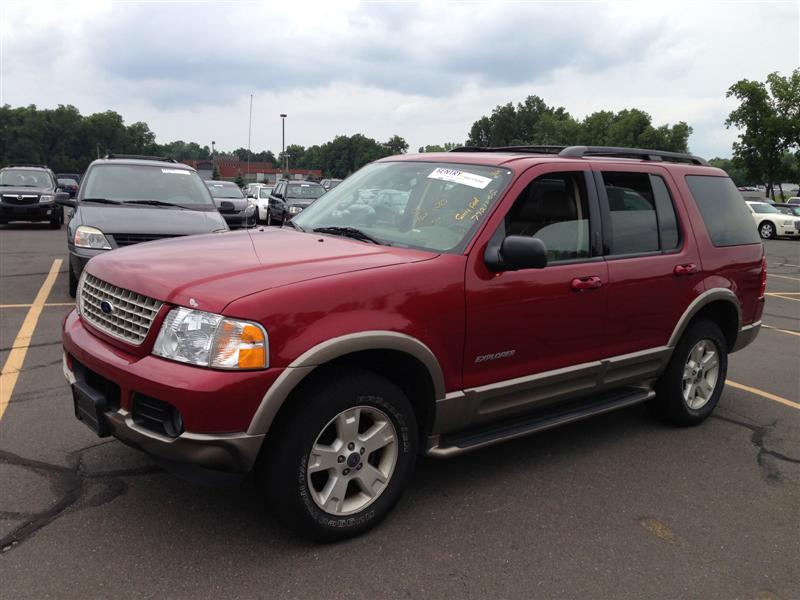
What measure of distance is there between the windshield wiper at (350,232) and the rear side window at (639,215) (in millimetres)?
1510

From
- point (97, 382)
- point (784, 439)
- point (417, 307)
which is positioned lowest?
point (784, 439)

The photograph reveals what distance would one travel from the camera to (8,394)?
15.9 ft

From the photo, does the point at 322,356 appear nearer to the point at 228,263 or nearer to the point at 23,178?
the point at 228,263

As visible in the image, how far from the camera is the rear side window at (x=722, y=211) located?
15.8 ft

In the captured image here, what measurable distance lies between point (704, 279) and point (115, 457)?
398cm

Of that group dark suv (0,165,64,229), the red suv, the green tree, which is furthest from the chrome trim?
the green tree

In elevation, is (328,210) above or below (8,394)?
above

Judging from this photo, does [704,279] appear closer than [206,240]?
No

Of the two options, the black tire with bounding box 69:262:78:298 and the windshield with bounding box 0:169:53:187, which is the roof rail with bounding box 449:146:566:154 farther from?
the windshield with bounding box 0:169:53:187

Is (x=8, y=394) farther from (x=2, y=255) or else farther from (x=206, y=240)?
(x=2, y=255)

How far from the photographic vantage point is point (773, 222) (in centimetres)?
2806

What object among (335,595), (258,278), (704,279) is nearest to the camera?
(335,595)

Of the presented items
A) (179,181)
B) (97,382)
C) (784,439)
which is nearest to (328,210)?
(97,382)

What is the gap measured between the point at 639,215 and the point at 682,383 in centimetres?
127
